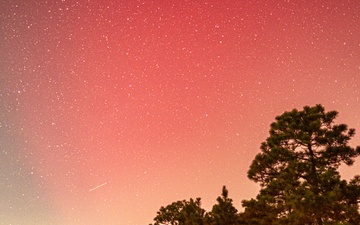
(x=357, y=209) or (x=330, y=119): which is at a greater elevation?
(x=330, y=119)

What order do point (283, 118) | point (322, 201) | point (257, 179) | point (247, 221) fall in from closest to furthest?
point (322, 201), point (283, 118), point (257, 179), point (247, 221)

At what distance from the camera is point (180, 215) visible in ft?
133

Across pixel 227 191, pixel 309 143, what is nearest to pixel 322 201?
pixel 309 143

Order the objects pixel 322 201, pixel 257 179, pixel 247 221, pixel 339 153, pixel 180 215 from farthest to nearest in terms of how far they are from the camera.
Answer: pixel 180 215 → pixel 247 221 → pixel 257 179 → pixel 339 153 → pixel 322 201

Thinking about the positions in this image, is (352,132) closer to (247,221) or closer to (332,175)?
(332,175)

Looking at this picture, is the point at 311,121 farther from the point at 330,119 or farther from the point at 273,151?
the point at 273,151

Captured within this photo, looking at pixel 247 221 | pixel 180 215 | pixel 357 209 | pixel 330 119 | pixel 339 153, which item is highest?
pixel 180 215

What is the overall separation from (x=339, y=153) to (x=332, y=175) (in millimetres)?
1945

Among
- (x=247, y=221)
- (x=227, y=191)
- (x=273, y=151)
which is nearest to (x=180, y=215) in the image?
(x=227, y=191)

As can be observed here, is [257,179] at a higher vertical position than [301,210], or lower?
higher

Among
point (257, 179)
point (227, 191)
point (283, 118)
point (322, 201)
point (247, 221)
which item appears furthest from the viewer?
Result: point (227, 191)

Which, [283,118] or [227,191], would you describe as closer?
[283,118]

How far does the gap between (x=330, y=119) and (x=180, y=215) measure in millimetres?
26017

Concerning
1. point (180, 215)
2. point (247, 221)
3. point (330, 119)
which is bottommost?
point (247, 221)
